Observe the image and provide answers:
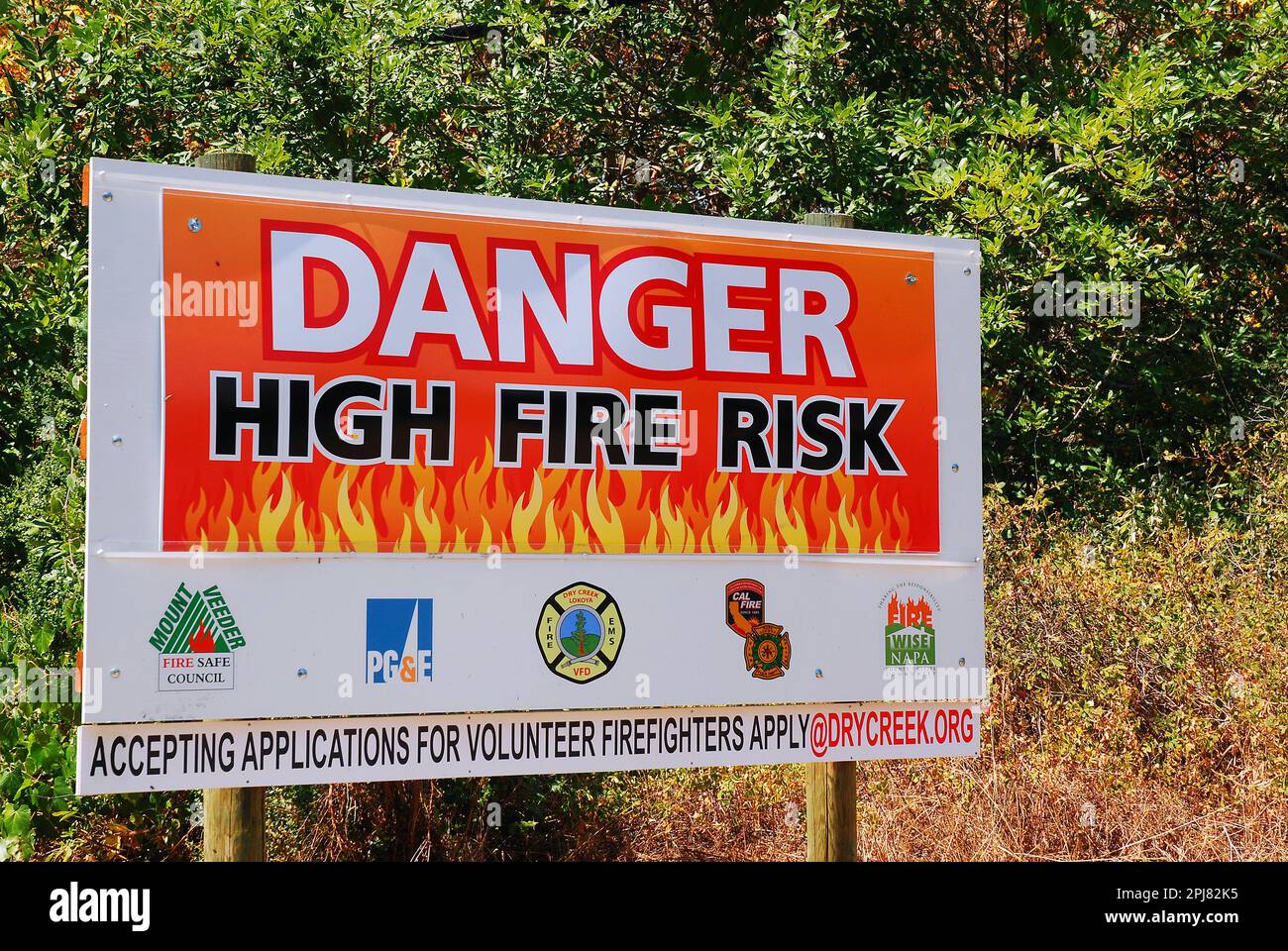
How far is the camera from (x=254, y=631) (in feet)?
12.4

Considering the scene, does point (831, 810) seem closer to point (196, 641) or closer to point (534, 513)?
point (534, 513)

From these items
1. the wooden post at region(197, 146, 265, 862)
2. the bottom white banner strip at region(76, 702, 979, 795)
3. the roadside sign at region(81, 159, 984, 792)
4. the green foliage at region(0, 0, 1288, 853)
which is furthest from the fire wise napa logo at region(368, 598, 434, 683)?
the green foliage at region(0, 0, 1288, 853)

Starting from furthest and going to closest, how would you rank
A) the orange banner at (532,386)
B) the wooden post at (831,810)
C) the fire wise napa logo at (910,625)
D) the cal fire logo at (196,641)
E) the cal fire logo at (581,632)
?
the wooden post at (831,810) < the fire wise napa logo at (910,625) < the cal fire logo at (581,632) < the orange banner at (532,386) < the cal fire logo at (196,641)

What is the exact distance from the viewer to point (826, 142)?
7.90 m

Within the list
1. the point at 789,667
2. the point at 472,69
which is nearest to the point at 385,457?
the point at 789,667

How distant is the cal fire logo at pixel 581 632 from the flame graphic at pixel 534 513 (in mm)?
157

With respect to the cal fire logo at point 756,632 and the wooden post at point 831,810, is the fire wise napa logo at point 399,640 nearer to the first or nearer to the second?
the cal fire logo at point 756,632

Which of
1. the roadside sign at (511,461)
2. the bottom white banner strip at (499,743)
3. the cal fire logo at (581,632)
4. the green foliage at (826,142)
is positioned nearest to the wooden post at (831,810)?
the bottom white banner strip at (499,743)

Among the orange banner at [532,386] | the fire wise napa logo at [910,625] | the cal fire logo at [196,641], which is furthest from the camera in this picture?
the fire wise napa logo at [910,625]

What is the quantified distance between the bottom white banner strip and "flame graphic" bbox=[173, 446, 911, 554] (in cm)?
54

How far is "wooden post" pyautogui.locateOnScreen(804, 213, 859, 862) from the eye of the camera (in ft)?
15.0

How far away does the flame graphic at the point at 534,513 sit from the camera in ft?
12.5

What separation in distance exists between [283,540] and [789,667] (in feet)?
5.73

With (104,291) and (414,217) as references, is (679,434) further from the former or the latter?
(104,291)
